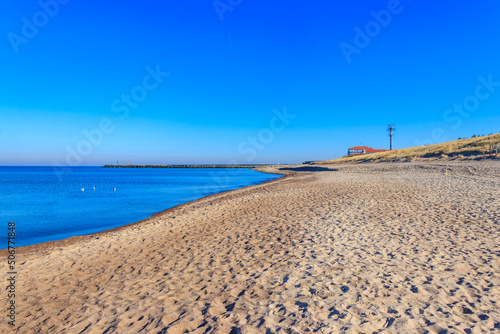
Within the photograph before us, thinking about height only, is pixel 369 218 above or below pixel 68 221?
above

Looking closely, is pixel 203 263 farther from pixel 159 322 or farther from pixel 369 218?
pixel 369 218

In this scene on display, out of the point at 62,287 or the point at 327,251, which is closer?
the point at 62,287

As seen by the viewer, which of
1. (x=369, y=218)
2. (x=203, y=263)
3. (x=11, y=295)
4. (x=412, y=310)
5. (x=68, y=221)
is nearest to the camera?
(x=412, y=310)

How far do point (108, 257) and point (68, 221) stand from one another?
1113 centimetres

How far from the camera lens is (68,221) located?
16922 millimetres

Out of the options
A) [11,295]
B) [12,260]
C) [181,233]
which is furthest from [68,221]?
[11,295]

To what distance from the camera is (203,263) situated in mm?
6879

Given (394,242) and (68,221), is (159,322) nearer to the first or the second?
(394,242)

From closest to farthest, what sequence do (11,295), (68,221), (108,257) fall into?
1. (11,295)
2. (108,257)
3. (68,221)

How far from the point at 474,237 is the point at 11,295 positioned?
1143 cm

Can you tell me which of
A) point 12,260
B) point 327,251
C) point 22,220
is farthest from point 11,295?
point 22,220

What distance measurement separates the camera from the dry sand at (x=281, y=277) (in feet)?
13.6

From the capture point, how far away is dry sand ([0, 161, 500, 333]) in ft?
13.6

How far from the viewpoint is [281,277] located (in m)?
5.58
